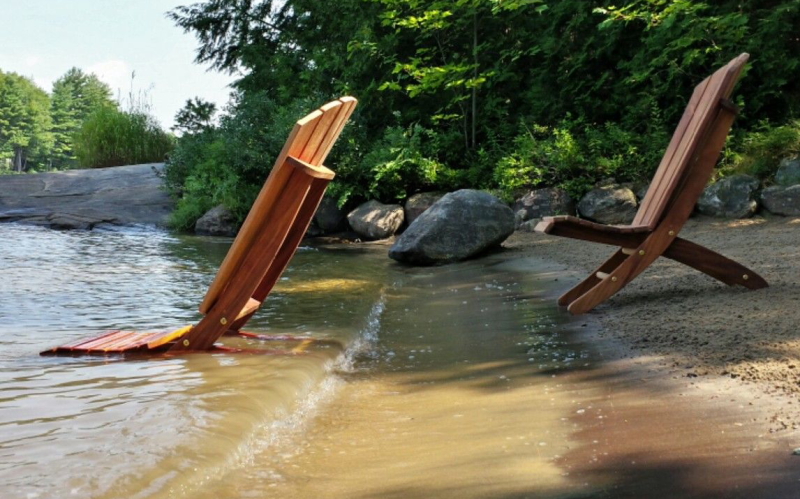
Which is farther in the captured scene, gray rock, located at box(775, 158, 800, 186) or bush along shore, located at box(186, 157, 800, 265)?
gray rock, located at box(775, 158, 800, 186)

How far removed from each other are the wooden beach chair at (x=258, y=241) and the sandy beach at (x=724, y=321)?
1997mm

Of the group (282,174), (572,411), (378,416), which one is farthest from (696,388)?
(282,174)

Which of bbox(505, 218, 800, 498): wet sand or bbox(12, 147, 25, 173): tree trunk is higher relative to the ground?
bbox(12, 147, 25, 173): tree trunk

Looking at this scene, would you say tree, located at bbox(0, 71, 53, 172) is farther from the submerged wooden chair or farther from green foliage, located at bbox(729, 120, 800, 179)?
the submerged wooden chair

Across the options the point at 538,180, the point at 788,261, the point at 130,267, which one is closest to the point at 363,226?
the point at 538,180

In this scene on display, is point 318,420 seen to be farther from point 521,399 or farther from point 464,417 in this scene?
point 521,399

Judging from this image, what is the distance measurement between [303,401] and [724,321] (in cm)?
248

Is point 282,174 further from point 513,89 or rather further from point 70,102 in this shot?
point 70,102

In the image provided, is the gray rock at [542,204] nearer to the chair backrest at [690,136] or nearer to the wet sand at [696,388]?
the wet sand at [696,388]

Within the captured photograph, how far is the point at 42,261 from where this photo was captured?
375 inches

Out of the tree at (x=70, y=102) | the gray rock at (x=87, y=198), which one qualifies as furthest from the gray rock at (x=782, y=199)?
the tree at (x=70, y=102)

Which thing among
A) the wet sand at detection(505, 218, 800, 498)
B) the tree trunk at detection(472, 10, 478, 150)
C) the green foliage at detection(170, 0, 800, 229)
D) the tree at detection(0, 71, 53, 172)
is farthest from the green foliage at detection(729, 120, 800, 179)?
the tree at detection(0, 71, 53, 172)

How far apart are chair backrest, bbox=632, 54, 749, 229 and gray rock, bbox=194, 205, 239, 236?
9954mm

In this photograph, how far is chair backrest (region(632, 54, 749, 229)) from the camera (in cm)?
517
